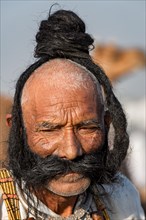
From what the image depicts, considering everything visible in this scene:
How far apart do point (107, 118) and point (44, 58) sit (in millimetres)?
600

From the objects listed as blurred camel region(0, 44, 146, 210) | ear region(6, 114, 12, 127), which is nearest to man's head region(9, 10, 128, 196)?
ear region(6, 114, 12, 127)

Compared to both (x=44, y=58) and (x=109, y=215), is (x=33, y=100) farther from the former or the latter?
(x=109, y=215)

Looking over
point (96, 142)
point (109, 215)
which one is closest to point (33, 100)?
point (96, 142)

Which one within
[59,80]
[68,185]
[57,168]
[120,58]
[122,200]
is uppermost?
[59,80]

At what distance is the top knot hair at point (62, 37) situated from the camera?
5.12 metres

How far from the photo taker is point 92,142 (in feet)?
16.3

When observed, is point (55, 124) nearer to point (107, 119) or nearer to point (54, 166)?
point (54, 166)

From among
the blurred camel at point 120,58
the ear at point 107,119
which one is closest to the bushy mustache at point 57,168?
the ear at point 107,119

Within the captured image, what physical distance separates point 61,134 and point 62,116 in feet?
0.41

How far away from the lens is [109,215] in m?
5.31

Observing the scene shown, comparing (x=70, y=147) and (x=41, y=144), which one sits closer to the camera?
(x=70, y=147)

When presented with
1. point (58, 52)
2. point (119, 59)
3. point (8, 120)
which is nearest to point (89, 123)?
point (58, 52)

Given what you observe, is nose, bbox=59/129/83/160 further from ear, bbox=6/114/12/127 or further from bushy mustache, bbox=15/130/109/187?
ear, bbox=6/114/12/127

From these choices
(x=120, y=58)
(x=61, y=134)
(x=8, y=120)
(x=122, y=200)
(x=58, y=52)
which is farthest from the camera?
(x=120, y=58)
